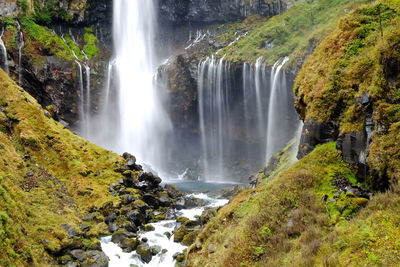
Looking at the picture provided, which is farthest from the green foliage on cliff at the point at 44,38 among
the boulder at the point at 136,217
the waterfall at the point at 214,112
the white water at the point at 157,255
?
the white water at the point at 157,255

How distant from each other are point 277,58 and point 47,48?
108 feet

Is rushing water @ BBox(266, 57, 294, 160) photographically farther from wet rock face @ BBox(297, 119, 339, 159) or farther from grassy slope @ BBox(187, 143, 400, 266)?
grassy slope @ BBox(187, 143, 400, 266)

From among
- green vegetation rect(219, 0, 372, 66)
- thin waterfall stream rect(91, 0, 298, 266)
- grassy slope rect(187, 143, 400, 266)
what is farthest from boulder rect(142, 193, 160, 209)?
green vegetation rect(219, 0, 372, 66)

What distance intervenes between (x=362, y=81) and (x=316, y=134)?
7.53 feet

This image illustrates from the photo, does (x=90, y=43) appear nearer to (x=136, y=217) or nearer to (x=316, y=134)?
(x=136, y=217)

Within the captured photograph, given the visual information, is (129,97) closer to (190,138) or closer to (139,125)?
(139,125)

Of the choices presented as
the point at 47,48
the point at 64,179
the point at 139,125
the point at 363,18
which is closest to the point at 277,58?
the point at 139,125

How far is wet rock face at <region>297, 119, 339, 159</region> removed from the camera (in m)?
9.45

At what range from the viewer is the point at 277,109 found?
3428cm

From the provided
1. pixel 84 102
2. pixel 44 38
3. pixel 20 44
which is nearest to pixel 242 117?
pixel 84 102

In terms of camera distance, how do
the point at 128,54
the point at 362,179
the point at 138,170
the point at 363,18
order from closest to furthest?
the point at 362,179 < the point at 363,18 < the point at 138,170 < the point at 128,54

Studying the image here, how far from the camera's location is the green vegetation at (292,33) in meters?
33.7

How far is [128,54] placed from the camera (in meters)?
52.1

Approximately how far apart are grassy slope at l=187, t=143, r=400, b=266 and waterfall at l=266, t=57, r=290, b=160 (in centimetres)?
2492
